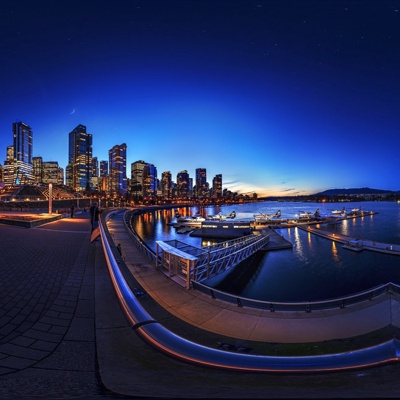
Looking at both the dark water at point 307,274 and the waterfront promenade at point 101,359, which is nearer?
the waterfront promenade at point 101,359

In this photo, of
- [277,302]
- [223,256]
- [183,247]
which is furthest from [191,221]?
[277,302]

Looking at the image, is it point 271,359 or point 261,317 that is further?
point 261,317

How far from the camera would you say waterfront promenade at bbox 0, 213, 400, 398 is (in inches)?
81.0

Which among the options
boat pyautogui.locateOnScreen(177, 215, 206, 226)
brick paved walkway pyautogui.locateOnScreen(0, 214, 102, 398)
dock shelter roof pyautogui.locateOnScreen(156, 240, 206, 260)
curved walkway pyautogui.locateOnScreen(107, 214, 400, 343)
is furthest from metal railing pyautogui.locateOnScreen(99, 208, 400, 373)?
boat pyautogui.locateOnScreen(177, 215, 206, 226)

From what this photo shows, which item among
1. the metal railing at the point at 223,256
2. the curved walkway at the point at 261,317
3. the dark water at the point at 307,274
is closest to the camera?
the curved walkway at the point at 261,317

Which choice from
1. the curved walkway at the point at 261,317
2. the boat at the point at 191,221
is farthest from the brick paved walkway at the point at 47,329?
the boat at the point at 191,221

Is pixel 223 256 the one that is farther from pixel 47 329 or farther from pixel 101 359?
pixel 101 359

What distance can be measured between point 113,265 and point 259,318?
11.9 ft

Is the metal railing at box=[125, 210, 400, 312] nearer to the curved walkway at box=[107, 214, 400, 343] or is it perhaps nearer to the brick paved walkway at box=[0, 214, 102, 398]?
the curved walkway at box=[107, 214, 400, 343]

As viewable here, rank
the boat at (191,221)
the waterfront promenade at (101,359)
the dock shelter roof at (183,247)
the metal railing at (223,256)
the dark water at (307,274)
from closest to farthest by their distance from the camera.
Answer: the waterfront promenade at (101,359), the dock shelter roof at (183,247), the metal railing at (223,256), the dark water at (307,274), the boat at (191,221)

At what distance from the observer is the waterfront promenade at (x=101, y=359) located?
2.06 meters

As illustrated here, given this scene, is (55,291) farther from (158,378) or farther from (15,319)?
(158,378)

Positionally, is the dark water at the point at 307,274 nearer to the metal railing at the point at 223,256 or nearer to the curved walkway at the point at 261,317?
the metal railing at the point at 223,256

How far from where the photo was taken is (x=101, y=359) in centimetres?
285
